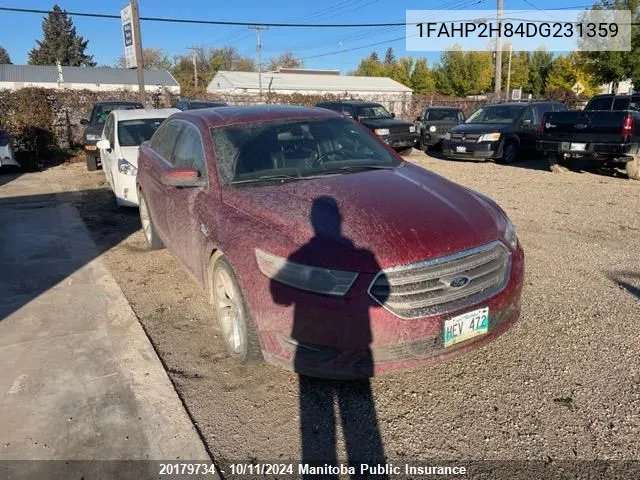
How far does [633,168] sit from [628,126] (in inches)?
40.7

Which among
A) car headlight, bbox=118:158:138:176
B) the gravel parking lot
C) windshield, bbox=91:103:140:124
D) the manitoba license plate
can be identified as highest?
windshield, bbox=91:103:140:124

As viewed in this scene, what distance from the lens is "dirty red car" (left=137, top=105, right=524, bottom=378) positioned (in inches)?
105

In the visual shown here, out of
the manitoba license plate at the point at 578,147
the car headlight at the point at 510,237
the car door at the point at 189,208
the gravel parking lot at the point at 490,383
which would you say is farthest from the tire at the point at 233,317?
the manitoba license plate at the point at 578,147

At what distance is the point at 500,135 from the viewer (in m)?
13.5

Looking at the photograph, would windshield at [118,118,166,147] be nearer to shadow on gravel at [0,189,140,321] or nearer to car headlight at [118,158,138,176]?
car headlight at [118,158,138,176]

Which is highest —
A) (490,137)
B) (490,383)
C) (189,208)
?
(490,137)

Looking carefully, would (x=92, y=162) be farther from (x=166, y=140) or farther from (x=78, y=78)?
(x=78, y=78)

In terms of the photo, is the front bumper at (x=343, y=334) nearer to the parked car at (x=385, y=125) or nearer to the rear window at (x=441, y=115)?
the parked car at (x=385, y=125)

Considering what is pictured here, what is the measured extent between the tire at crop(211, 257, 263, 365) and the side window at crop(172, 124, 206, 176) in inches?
35.2

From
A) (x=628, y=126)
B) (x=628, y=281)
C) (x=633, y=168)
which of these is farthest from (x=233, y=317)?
(x=633, y=168)

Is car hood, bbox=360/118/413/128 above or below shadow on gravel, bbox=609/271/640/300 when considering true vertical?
above

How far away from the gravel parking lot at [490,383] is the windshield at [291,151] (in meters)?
1.34

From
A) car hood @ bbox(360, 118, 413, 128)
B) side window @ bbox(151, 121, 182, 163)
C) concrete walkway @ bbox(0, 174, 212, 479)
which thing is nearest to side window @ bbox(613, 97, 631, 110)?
car hood @ bbox(360, 118, 413, 128)

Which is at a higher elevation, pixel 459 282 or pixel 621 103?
pixel 621 103
